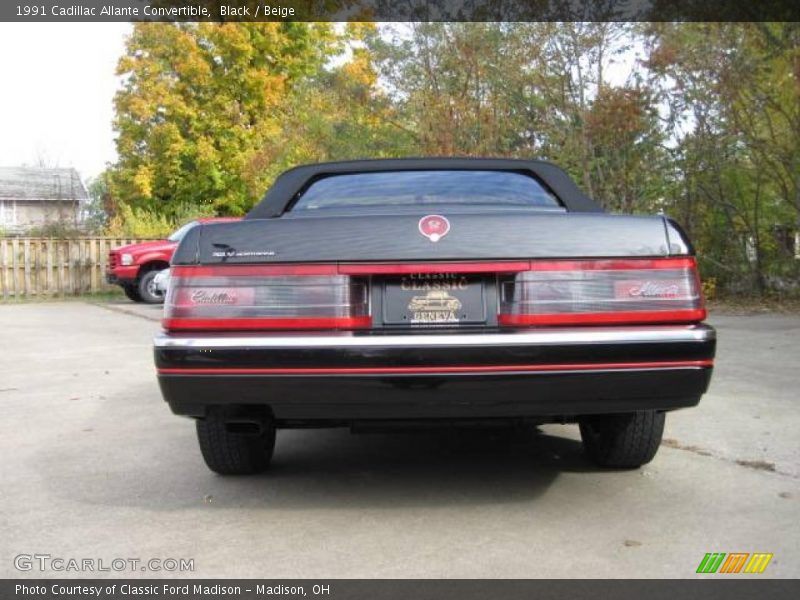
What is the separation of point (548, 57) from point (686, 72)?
89.8 inches

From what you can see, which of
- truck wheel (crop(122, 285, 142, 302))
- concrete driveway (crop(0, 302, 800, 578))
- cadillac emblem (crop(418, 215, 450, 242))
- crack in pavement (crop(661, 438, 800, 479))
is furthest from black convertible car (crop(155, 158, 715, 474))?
truck wheel (crop(122, 285, 142, 302))

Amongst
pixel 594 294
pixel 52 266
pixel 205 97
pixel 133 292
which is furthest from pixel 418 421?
pixel 205 97

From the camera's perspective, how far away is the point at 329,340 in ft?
11.1

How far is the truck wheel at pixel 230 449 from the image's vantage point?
407 cm

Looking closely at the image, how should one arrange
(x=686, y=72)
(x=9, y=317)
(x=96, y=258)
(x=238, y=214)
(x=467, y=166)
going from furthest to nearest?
(x=238, y=214) < (x=96, y=258) < (x=9, y=317) < (x=686, y=72) < (x=467, y=166)

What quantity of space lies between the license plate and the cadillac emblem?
15 centimetres

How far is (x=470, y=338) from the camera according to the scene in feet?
11.0

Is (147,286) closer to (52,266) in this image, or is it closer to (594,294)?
(52,266)

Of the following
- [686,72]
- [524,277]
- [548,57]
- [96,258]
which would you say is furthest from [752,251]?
[96,258]

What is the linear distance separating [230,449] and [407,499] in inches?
34.8

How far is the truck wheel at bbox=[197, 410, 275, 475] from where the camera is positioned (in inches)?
160

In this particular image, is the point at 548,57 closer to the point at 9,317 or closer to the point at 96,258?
the point at 9,317

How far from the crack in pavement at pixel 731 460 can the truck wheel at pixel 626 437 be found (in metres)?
0.49
